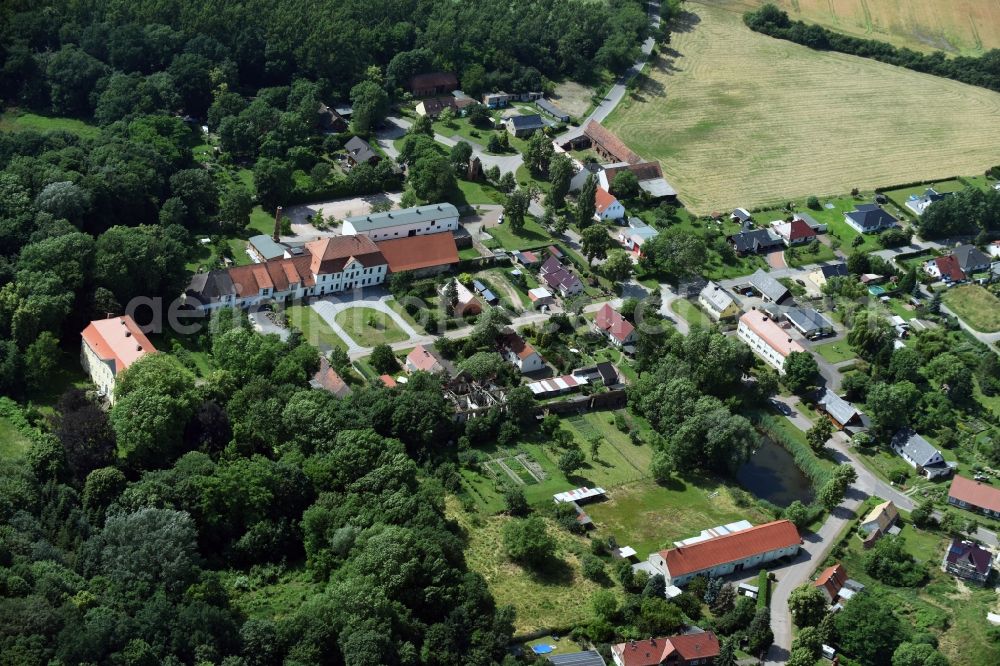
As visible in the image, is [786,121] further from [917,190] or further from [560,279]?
[560,279]

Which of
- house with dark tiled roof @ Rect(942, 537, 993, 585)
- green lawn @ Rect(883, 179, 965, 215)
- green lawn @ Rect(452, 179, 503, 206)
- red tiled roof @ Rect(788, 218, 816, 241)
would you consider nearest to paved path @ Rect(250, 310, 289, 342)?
green lawn @ Rect(452, 179, 503, 206)

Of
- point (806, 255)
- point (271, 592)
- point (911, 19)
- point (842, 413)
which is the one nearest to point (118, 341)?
point (271, 592)

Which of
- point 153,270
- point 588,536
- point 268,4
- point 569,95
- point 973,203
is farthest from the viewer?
point 569,95

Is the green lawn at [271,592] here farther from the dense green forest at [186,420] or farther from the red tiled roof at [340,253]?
the red tiled roof at [340,253]

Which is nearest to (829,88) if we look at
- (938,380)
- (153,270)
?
(938,380)

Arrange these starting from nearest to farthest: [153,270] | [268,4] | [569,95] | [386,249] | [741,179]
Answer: [153,270], [386,249], [741,179], [268,4], [569,95]

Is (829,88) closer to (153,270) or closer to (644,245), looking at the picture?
(644,245)
